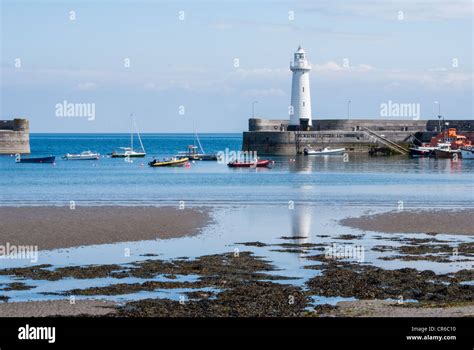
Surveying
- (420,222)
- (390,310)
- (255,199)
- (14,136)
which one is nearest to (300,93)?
(14,136)

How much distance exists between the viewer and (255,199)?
137ft

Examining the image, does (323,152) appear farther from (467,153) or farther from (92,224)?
(92,224)

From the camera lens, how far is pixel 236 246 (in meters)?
24.6

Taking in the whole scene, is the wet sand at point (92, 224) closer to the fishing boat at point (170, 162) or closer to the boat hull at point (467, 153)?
the fishing boat at point (170, 162)

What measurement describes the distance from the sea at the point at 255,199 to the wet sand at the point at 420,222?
871 mm

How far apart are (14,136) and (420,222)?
82.8m

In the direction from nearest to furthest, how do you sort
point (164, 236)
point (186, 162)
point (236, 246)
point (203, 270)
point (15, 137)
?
point (203, 270), point (236, 246), point (164, 236), point (186, 162), point (15, 137)

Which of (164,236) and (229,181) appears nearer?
(164,236)

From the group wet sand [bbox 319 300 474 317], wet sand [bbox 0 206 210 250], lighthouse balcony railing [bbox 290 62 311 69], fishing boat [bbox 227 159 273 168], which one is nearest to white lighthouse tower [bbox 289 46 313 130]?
lighthouse balcony railing [bbox 290 62 311 69]

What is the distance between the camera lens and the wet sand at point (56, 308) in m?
15.8

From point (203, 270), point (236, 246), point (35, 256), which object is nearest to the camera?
point (203, 270)
